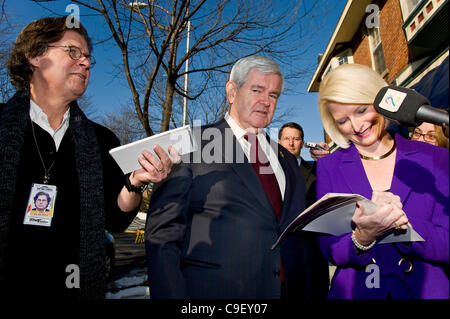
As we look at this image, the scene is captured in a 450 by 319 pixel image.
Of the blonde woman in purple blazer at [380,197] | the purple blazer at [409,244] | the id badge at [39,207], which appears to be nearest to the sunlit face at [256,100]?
the blonde woman in purple blazer at [380,197]

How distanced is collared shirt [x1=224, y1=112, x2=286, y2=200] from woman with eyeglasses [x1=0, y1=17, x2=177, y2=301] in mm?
649

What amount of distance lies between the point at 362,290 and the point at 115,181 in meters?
1.68

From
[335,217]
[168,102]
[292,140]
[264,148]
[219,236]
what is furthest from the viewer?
[168,102]

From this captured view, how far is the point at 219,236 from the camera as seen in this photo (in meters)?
1.52

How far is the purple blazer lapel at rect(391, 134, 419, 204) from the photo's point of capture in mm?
1371

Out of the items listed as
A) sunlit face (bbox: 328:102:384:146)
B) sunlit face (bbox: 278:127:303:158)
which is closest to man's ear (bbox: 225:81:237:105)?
sunlit face (bbox: 328:102:384:146)

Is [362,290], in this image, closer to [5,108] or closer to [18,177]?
[18,177]

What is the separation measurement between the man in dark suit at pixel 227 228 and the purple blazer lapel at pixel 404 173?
530 millimetres

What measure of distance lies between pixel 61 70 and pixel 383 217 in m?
1.89

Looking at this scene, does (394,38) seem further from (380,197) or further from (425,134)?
(380,197)

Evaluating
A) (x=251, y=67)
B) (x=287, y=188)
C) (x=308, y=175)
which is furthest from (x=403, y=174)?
(x=308, y=175)

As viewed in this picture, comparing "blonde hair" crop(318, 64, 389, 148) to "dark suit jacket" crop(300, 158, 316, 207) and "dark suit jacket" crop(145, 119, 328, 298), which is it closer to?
"dark suit jacket" crop(145, 119, 328, 298)

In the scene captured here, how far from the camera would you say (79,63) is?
5.96 ft
